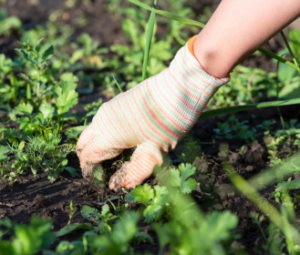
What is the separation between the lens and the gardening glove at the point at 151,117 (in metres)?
1.27

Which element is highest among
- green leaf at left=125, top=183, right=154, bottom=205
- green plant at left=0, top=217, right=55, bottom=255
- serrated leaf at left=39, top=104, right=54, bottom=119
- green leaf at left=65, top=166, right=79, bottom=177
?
green plant at left=0, top=217, right=55, bottom=255

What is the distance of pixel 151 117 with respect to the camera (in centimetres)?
131

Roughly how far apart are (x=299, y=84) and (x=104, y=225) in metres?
1.62

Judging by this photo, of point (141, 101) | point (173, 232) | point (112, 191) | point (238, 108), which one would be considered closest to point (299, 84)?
point (238, 108)

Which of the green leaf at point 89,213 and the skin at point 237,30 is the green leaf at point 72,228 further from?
the skin at point 237,30

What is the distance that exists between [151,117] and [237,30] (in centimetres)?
47

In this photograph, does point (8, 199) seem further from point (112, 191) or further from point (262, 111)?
point (262, 111)

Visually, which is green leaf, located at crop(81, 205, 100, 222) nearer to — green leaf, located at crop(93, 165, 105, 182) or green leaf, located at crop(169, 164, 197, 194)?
green leaf, located at crop(93, 165, 105, 182)

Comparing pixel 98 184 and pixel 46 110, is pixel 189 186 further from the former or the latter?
pixel 46 110

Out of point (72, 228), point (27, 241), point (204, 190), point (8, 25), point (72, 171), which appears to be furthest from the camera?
point (8, 25)

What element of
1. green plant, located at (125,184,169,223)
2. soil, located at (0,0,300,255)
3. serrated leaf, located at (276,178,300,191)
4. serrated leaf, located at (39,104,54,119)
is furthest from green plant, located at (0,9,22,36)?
serrated leaf, located at (276,178,300,191)

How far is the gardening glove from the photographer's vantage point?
1267mm

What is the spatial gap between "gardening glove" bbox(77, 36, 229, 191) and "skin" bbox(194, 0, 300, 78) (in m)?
0.05

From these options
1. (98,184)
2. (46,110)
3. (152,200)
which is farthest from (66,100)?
(152,200)
